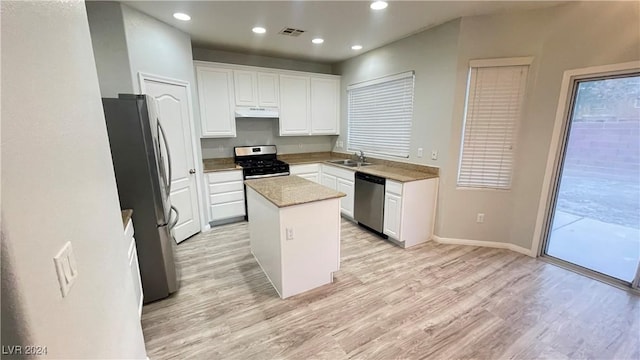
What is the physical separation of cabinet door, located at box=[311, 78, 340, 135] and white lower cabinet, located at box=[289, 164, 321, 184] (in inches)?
28.6

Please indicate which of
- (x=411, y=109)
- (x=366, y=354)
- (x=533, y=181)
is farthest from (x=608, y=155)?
(x=366, y=354)

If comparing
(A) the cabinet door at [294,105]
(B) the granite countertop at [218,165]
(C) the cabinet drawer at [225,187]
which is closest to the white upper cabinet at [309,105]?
(A) the cabinet door at [294,105]

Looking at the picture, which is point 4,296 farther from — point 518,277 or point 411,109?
point 411,109

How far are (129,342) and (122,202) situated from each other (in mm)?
1220

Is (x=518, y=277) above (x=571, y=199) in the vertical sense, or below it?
below

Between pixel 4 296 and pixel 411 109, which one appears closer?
pixel 4 296

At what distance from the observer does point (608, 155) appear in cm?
257

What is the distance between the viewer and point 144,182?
6.79 feet

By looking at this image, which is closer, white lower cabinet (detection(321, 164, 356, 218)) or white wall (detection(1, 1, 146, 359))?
white wall (detection(1, 1, 146, 359))

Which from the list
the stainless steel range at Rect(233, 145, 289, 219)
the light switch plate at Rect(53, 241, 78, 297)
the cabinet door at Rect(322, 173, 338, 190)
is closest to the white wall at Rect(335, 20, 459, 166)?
the cabinet door at Rect(322, 173, 338, 190)

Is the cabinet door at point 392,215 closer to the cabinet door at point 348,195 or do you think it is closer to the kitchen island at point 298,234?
the cabinet door at point 348,195

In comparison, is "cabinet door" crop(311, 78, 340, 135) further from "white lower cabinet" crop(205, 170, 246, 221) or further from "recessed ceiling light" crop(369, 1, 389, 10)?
"recessed ceiling light" crop(369, 1, 389, 10)

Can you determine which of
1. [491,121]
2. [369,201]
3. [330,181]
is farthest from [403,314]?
[330,181]

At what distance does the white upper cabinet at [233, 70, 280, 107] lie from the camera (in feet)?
13.5
